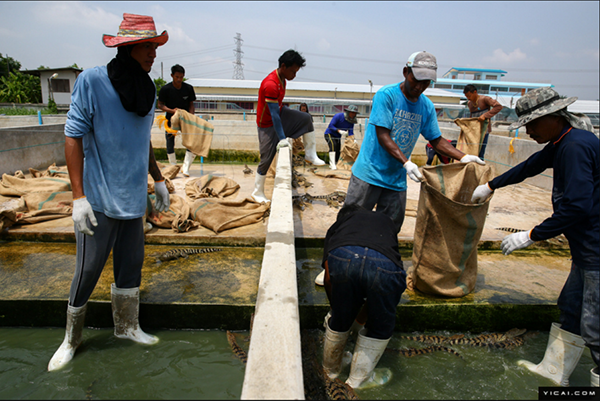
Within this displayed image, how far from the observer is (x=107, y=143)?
213cm

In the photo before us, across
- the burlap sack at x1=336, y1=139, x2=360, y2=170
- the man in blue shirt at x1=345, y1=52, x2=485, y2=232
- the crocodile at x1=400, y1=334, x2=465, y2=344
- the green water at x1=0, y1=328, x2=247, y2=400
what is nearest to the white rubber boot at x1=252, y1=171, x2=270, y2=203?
the man in blue shirt at x1=345, y1=52, x2=485, y2=232

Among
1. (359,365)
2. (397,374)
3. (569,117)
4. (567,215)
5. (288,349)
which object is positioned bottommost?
(397,374)

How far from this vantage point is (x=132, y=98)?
6.93ft

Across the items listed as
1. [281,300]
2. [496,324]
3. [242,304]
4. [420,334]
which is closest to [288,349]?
[281,300]

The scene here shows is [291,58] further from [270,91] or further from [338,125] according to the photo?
[338,125]

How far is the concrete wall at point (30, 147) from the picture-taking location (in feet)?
19.7

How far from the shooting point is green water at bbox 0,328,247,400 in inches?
77.9

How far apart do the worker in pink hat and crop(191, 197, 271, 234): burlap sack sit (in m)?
1.65

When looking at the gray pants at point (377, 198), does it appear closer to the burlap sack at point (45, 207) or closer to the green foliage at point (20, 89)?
the burlap sack at point (45, 207)

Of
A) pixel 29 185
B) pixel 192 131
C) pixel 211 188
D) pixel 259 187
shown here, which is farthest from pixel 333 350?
pixel 192 131

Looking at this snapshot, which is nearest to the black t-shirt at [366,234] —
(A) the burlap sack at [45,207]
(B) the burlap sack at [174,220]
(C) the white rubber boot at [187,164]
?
(B) the burlap sack at [174,220]

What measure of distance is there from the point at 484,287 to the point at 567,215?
4.20ft

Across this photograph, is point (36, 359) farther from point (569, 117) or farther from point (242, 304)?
point (569, 117)

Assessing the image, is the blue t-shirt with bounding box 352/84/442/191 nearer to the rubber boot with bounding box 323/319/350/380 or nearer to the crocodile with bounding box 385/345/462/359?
the crocodile with bounding box 385/345/462/359
